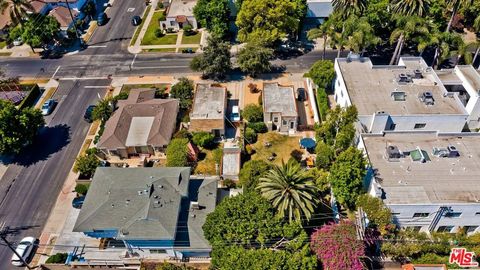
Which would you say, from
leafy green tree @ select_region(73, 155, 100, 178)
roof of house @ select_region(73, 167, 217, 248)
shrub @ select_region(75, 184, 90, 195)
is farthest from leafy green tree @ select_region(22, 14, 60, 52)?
roof of house @ select_region(73, 167, 217, 248)

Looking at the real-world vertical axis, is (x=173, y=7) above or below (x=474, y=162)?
above

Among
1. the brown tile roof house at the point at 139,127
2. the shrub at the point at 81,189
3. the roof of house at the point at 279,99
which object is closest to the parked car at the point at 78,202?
the shrub at the point at 81,189

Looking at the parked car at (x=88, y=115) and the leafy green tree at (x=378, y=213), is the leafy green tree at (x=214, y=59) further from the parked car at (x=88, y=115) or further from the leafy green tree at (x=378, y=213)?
the leafy green tree at (x=378, y=213)

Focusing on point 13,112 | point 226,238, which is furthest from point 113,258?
point 13,112

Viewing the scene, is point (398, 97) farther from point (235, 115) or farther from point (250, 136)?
point (235, 115)

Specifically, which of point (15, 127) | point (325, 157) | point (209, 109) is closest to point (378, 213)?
point (325, 157)

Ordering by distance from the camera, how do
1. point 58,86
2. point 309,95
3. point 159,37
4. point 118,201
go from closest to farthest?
point 118,201
point 309,95
point 58,86
point 159,37

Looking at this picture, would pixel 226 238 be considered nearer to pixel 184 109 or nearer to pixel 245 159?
pixel 245 159

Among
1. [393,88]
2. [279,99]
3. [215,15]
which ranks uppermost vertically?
[215,15]
